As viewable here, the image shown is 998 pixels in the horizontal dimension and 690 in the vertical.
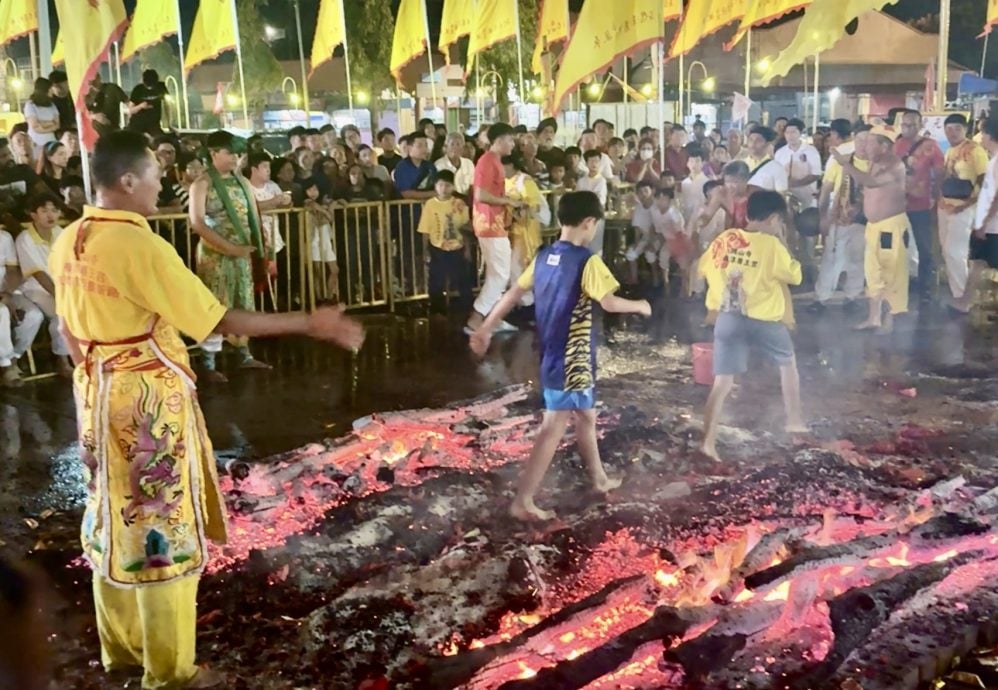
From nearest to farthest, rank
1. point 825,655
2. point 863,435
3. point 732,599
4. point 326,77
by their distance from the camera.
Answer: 1. point 825,655
2. point 732,599
3. point 863,435
4. point 326,77

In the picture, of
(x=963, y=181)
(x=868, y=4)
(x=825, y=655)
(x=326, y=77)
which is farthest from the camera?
(x=326, y=77)

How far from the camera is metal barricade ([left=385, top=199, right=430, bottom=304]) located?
40.3ft

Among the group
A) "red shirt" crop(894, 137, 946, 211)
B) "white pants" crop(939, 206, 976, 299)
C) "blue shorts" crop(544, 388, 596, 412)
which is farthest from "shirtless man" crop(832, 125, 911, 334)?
"blue shorts" crop(544, 388, 596, 412)

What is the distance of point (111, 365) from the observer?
11.8 feet

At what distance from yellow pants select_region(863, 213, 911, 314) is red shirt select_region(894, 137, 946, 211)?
1082 mm

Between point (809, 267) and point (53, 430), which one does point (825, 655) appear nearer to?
point (53, 430)

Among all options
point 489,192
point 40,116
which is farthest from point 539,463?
point 40,116

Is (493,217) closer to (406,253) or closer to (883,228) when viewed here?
(406,253)

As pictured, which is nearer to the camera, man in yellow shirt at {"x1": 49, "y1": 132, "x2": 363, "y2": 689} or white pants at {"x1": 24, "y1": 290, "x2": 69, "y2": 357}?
man in yellow shirt at {"x1": 49, "y1": 132, "x2": 363, "y2": 689}

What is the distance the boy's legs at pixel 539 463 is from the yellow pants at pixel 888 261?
6288 mm

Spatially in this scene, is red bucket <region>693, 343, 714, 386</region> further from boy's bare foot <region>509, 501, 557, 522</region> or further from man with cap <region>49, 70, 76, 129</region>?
man with cap <region>49, 70, 76, 129</region>

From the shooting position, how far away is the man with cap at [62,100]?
11.7 m

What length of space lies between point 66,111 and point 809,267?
973cm

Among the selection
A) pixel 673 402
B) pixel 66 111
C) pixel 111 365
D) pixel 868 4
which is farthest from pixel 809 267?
pixel 111 365
